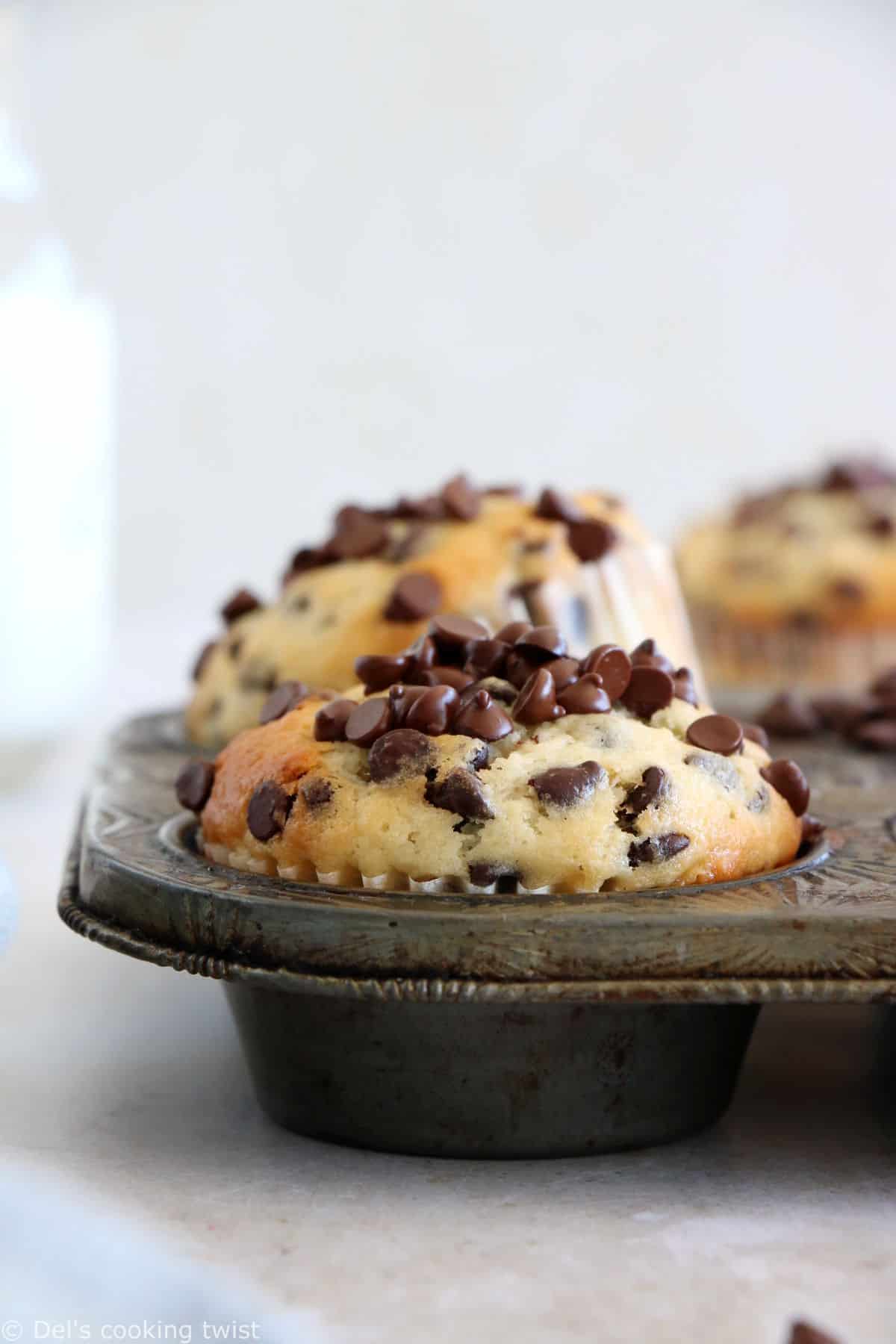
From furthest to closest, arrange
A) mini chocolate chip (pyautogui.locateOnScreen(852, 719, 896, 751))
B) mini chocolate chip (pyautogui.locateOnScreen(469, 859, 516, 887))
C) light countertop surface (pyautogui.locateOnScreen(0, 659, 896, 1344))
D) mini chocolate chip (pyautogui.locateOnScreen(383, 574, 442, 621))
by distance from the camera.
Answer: mini chocolate chip (pyautogui.locateOnScreen(852, 719, 896, 751)), mini chocolate chip (pyautogui.locateOnScreen(383, 574, 442, 621)), mini chocolate chip (pyautogui.locateOnScreen(469, 859, 516, 887)), light countertop surface (pyautogui.locateOnScreen(0, 659, 896, 1344))

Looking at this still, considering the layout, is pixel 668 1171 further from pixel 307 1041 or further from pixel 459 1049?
pixel 307 1041

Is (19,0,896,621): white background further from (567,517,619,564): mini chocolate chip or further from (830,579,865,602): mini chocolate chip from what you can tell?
(567,517,619,564): mini chocolate chip

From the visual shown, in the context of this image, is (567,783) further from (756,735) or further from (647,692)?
(756,735)

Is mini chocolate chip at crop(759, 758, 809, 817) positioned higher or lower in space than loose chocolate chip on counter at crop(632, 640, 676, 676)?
lower

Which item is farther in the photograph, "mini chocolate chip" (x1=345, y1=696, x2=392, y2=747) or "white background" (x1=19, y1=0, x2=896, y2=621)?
"white background" (x1=19, y1=0, x2=896, y2=621)

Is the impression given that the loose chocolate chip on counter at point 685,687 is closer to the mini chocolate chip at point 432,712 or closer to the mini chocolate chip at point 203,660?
the mini chocolate chip at point 432,712

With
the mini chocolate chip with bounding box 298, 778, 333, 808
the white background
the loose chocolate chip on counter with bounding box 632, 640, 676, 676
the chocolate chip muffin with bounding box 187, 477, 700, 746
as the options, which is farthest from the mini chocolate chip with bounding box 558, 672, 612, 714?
the white background

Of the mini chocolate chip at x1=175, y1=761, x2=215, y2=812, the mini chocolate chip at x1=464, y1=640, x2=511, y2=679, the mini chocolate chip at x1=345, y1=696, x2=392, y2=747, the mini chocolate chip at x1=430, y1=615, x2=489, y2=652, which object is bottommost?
the mini chocolate chip at x1=175, y1=761, x2=215, y2=812

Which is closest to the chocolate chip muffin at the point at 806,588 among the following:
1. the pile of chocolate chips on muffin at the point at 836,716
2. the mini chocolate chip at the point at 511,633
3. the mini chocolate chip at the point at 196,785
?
the pile of chocolate chips on muffin at the point at 836,716

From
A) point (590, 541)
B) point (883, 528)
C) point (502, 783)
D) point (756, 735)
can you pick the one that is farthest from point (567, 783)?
point (883, 528)
